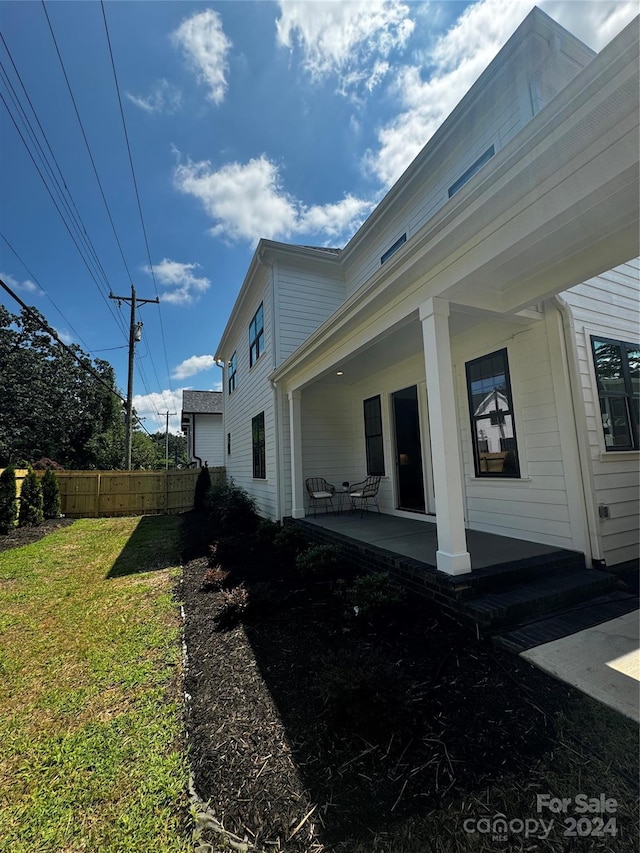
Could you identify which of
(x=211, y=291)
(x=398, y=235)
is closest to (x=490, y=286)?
(x=398, y=235)

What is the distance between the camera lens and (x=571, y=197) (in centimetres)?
223

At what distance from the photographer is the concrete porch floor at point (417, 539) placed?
3551 mm

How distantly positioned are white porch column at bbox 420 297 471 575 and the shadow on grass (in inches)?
160

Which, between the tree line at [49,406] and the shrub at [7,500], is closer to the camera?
the shrub at [7,500]

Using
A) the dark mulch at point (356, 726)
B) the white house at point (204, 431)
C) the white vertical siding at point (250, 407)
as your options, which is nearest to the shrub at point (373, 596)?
the dark mulch at point (356, 726)

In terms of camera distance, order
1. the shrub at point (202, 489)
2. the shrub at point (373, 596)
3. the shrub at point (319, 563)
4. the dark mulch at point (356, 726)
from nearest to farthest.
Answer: the dark mulch at point (356, 726) → the shrub at point (373, 596) → the shrub at point (319, 563) → the shrub at point (202, 489)

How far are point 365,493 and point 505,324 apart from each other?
368cm

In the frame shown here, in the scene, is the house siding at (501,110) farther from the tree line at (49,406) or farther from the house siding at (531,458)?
the tree line at (49,406)

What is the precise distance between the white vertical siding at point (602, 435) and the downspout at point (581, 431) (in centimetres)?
8

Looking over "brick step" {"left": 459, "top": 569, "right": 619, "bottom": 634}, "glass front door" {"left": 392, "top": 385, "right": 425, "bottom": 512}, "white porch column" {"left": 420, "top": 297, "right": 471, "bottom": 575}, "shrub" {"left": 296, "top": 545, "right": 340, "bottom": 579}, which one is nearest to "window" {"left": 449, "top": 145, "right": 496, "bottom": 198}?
"white porch column" {"left": 420, "top": 297, "right": 471, "bottom": 575}

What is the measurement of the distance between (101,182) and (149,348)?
10.2 metres

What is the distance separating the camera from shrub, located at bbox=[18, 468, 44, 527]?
8000 mm

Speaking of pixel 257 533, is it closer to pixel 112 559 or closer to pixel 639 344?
pixel 112 559

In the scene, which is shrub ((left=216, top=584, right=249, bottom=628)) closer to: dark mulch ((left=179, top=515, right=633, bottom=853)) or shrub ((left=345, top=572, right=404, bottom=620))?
dark mulch ((left=179, top=515, right=633, bottom=853))
